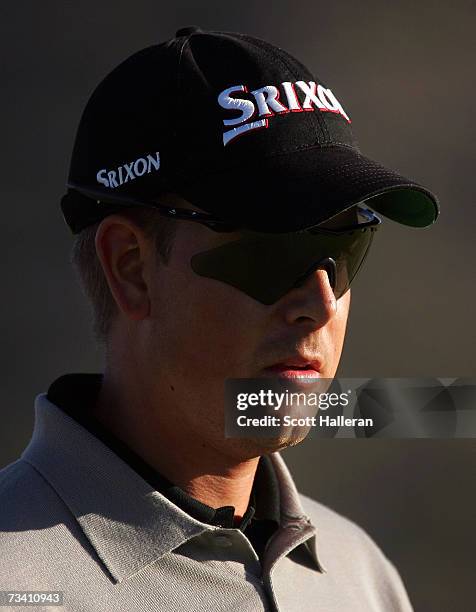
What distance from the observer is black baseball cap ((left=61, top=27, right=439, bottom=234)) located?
1.28 meters

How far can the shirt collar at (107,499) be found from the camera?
4.04 ft

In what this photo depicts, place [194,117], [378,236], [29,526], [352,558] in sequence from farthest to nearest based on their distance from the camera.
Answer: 1. [378,236]
2. [352,558]
3. [194,117]
4. [29,526]

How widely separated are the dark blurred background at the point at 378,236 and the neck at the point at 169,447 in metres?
1.44

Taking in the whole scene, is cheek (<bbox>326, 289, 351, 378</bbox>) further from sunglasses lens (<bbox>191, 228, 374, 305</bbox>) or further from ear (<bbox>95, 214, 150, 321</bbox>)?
ear (<bbox>95, 214, 150, 321</bbox>)

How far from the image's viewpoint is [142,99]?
52.8 inches

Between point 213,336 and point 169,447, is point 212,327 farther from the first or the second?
point 169,447

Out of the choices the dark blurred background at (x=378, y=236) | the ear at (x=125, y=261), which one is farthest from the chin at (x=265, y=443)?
the dark blurred background at (x=378, y=236)

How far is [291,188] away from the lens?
1.29m

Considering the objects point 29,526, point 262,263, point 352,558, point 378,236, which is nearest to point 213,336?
point 262,263

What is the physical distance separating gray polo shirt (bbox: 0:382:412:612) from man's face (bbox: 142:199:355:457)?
0.11m

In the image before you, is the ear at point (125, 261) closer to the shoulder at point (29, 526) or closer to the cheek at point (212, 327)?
the cheek at point (212, 327)

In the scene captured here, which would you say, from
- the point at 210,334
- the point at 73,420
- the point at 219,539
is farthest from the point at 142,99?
the point at 219,539

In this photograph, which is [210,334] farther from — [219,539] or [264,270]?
[219,539]

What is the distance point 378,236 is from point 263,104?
1814 millimetres
